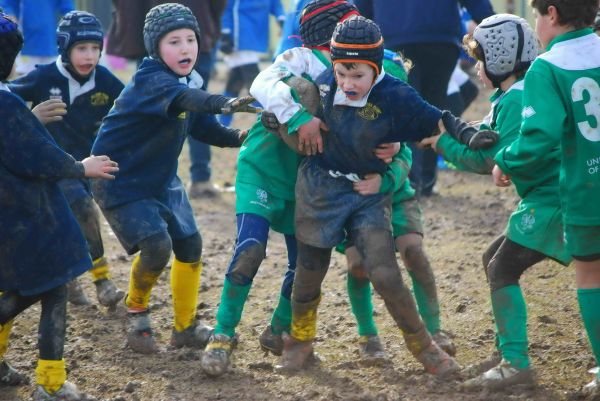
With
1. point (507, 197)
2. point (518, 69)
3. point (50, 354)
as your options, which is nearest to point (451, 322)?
point (518, 69)

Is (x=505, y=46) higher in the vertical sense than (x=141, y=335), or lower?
higher

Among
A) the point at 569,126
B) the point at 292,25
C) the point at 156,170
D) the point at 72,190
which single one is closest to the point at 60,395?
the point at 156,170

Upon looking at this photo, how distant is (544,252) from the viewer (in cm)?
469

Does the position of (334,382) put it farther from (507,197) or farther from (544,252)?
(507,197)

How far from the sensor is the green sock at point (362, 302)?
543 centimetres

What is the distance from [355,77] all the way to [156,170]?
4.62ft

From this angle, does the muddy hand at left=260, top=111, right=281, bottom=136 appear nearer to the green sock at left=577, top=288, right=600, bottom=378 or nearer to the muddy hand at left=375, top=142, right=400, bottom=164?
the muddy hand at left=375, top=142, right=400, bottom=164

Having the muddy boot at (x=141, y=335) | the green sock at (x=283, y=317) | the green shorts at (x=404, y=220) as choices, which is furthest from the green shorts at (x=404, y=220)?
the muddy boot at (x=141, y=335)

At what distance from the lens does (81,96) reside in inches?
260

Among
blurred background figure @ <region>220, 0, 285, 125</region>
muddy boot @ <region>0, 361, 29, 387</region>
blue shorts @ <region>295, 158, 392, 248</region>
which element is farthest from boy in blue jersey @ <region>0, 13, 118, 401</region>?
blurred background figure @ <region>220, 0, 285, 125</region>

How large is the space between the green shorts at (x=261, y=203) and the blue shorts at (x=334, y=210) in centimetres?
28

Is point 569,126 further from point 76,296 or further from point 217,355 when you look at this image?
point 76,296

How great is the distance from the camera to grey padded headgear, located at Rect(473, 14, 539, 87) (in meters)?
4.82

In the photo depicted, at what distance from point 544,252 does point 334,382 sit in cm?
122
